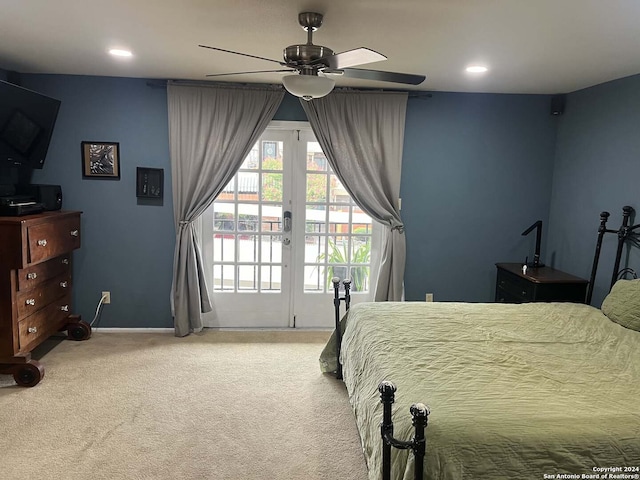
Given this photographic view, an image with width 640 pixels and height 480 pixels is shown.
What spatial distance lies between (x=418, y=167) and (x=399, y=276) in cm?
109

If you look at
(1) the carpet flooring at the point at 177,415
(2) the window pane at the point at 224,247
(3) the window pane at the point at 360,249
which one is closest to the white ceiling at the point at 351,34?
(2) the window pane at the point at 224,247

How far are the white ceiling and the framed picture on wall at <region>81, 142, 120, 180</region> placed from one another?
2.30 feet

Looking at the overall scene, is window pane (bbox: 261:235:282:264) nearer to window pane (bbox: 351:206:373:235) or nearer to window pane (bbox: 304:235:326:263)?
window pane (bbox: 304:235:326:263)

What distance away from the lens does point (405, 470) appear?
1.78 m

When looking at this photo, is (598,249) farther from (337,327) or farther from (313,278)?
(313,278)

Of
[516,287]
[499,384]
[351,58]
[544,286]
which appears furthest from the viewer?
[516,287]

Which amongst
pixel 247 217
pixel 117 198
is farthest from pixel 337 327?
pixel 117 198

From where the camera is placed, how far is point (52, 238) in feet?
12.1

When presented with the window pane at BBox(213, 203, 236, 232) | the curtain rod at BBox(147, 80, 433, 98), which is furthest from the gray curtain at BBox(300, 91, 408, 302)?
the window pane at BBox(213, 203, 236, 232)

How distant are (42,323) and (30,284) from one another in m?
0.39

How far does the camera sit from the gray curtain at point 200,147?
172 inches

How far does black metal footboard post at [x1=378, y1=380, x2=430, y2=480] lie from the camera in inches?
64.9

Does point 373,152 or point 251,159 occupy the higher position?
point 373,152

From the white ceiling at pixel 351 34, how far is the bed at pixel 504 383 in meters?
1.64
